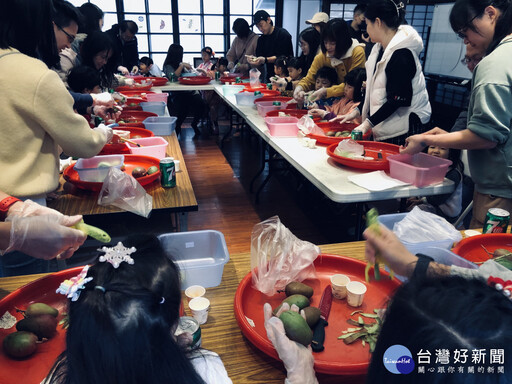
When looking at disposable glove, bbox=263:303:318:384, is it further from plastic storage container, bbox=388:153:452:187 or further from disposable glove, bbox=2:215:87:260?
plastic storage container, bbox=388:153:452:187

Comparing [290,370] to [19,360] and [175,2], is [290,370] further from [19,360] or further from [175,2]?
[175,2]

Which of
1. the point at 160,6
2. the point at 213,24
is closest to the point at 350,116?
the point at 213,24

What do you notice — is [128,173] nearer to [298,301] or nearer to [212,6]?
[298,301]

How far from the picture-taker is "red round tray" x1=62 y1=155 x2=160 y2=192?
2031mm

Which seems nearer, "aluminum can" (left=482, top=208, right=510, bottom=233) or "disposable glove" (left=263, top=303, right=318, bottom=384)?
"disposable glove" (left=263, top=303, right=318, bottom=384)

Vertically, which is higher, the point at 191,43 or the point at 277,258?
the point at 191,43

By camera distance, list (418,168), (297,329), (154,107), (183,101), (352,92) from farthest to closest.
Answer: (183,101) < (154,107) < (352,92) < (418,168) < (297,329)

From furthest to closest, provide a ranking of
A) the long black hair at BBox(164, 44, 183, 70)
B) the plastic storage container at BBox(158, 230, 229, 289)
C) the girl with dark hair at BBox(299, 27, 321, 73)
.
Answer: the long black hair at BBox(164, 44, 183, 70), the girl with dark hair at BBox(299, 27, 321, 73), the plastic storage container at BBox(158, 230, 229, 289)

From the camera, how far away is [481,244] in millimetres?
1513

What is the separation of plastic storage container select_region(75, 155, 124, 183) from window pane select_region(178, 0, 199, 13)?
7.08m

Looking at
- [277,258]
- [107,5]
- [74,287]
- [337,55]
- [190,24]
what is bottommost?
[277,258]

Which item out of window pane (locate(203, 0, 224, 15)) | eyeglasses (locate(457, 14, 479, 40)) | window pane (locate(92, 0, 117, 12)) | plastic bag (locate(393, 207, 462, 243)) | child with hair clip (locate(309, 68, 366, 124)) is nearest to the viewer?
plastic bag (locate(393, 207, 462, 243))

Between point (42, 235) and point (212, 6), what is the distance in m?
8.37

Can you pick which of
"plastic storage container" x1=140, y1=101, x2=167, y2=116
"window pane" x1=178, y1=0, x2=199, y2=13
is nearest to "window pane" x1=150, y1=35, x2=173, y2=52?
"window pane" x1=178, y1=0, x2=199, y2=13
